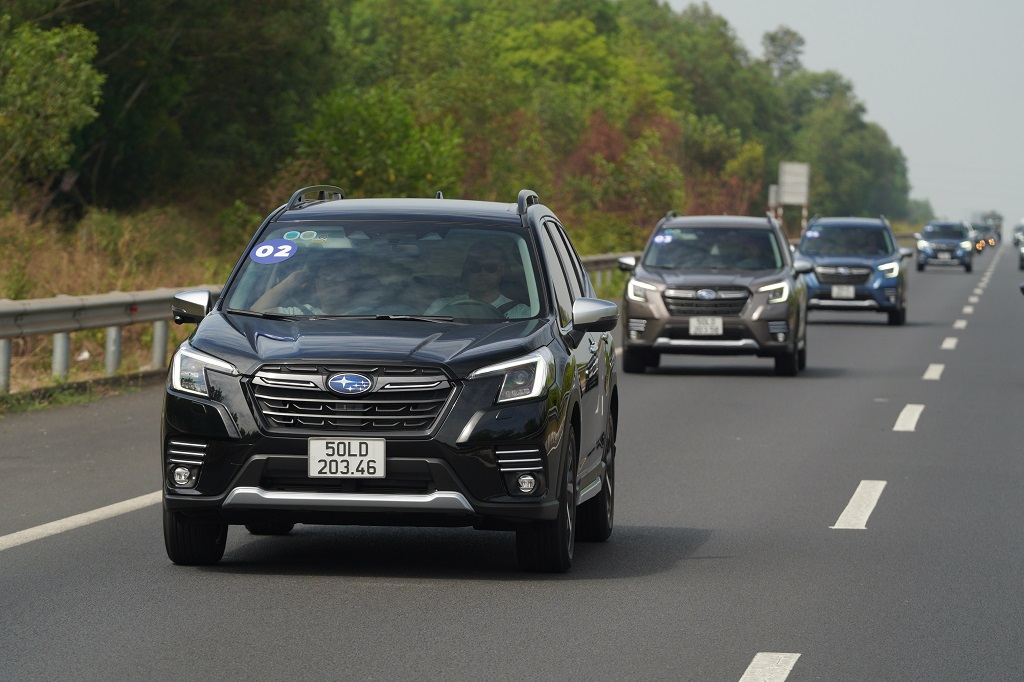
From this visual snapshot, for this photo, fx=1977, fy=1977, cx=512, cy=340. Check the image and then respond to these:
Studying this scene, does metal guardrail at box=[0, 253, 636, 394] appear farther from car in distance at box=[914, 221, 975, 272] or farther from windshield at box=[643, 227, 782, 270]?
car in distance at box=[914, 221, 975, 272]

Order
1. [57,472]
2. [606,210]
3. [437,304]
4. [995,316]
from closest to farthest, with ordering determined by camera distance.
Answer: [437,304], [57,472], [995,316], [606,210]

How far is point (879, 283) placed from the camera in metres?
31.1

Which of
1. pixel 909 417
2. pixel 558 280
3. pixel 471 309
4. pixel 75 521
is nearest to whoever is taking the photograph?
pixel 471 309

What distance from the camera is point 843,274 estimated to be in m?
31.1

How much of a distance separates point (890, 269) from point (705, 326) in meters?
11.1

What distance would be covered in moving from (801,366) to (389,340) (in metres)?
14.5

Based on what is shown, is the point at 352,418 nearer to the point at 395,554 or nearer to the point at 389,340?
the point at 389,340

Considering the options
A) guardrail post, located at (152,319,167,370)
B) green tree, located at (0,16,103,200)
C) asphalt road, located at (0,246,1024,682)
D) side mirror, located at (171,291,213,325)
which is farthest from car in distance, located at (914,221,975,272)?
side mirror, located at (171,291,213,325)

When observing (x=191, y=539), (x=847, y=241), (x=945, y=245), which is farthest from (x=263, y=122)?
(x=191, y=539)

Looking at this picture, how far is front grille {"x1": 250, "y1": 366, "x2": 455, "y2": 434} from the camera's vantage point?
25.7 ft

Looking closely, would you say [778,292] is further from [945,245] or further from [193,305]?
[945,245]

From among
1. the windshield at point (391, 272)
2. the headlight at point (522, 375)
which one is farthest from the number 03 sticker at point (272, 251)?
the headlight at point (522, 375)

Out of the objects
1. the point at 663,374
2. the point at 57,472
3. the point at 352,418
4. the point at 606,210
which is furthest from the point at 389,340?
the point at 606,210

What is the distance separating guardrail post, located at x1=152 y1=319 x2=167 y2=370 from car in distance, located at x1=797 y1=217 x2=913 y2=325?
14391mm
